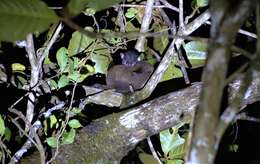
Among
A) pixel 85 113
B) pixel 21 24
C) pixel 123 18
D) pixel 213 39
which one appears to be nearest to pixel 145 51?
pixel 123 18

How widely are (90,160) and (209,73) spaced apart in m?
0.76

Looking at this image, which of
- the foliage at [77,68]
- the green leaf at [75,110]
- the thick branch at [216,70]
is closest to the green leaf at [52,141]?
the foliage at [77,68]

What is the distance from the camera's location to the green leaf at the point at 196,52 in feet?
4.85

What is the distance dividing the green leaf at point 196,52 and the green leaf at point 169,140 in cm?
29

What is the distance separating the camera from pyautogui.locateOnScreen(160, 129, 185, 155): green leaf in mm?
1313

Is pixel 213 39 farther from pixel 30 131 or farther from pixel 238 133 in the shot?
pixel 238 133

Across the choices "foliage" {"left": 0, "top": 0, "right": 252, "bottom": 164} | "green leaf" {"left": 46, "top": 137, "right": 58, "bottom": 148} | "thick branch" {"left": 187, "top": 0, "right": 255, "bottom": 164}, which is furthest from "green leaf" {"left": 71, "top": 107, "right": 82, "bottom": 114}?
"thick branch" {"left": 187, "top": 0, "right": 255, "bottom": 164}

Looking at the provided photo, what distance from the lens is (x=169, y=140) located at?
1.32 m

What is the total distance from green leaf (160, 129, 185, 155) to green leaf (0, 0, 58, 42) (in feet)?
2.02

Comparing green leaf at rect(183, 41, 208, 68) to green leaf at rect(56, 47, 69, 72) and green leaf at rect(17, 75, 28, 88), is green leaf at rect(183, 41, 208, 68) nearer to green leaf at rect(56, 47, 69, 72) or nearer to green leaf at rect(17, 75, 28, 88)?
green leaf at rect(56, 47, 69, 72)

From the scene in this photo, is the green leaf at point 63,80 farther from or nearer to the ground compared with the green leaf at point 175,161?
farther from the ground

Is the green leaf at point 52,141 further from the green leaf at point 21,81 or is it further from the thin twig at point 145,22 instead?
the thin twig at point 145,22

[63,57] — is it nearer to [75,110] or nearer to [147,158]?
[75,110]

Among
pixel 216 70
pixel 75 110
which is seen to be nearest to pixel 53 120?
pixel 75 110
